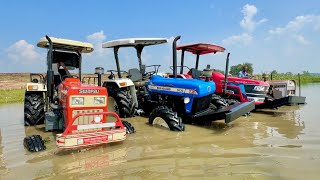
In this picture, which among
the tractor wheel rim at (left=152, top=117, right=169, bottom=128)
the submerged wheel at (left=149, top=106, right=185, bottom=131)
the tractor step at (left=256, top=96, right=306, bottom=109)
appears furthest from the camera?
the tractor step at (left=256, top=96, right=306, bottom=109)

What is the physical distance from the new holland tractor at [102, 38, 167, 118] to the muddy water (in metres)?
1.58

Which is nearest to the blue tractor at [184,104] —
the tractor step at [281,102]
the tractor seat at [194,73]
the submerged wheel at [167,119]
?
the submerged wheel at [167,119]

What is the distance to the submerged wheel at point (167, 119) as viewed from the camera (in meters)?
6.50

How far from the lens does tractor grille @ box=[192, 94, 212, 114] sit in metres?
7.15

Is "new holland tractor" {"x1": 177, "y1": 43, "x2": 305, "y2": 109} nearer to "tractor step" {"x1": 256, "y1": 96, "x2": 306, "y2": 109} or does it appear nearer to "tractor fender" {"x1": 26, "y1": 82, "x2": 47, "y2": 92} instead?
"tractor step" {"x1": 256, "y1": 96, "x2": 306, "y2": 109}

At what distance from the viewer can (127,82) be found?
27.7 feet

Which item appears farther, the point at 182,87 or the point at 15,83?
the point at 15,83

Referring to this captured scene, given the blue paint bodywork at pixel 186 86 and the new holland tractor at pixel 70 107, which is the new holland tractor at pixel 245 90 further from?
the new holland tractor at pixel 70 107

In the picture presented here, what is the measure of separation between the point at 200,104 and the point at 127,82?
7.43 feet

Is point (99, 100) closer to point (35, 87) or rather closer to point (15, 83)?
point (35, 87)

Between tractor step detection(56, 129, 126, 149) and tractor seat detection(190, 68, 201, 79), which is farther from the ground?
tractor seat detection(190, 68, 201, 79)

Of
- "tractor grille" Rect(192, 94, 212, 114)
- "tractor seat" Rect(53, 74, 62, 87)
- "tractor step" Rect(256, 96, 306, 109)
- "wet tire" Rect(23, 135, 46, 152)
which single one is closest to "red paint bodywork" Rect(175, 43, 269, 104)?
"tractor step" Rect(256, 96, 306, 109)

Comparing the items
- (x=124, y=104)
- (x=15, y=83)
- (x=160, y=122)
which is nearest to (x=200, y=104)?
(x=160, y=122)

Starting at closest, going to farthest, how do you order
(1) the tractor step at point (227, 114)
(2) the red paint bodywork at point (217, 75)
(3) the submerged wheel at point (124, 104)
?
1. (1) the tractor step at point (227, 114)
2. (3) the submerged wheel at point (124, 104)
3. (2) the red paint bodywork at point (217, 75)
